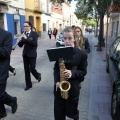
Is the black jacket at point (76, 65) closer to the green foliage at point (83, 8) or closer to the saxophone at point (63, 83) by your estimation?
the saxophone at point (63, 83)

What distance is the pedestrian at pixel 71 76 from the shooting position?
245 cm

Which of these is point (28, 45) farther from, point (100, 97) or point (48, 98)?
point (100, 97)

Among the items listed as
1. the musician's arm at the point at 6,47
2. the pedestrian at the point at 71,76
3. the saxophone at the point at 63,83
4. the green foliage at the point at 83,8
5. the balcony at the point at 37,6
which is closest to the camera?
the saxophone at the point at 63,83

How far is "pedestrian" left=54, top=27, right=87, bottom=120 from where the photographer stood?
2.45m

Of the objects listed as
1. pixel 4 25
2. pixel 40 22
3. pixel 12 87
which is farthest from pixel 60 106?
pixel 40 22

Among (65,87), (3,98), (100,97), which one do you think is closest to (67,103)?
(65,87)

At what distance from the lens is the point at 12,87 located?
5469mm

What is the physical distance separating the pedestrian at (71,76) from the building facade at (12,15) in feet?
44.4

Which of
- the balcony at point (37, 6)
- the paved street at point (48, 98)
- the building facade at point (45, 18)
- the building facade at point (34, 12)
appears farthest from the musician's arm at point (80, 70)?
the building facade at point (45, 18)

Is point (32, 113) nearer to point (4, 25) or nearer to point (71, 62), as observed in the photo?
point (71, 62)

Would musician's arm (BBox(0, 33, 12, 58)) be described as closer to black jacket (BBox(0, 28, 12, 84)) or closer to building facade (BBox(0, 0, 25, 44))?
black jacket (BBox(0, 28, 12, 84))

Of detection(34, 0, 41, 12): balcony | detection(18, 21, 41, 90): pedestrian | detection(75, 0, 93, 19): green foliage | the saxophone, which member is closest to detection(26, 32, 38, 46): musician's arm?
detection(18, 21, 41, 90): pedestrian

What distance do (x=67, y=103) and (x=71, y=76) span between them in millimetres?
496

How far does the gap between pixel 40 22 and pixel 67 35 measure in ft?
78.5
